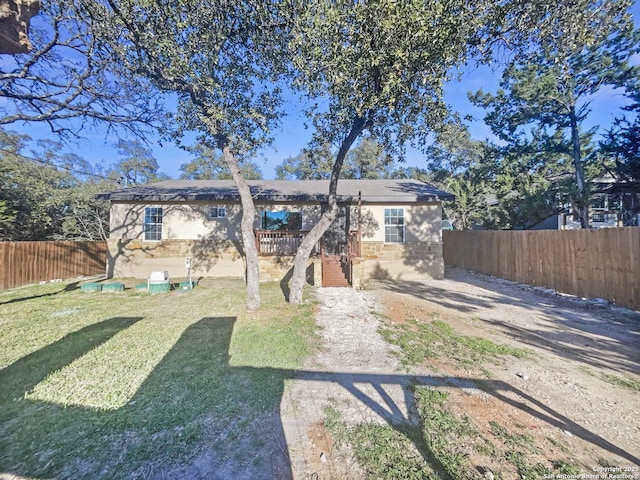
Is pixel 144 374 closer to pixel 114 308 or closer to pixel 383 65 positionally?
pixel 114 308

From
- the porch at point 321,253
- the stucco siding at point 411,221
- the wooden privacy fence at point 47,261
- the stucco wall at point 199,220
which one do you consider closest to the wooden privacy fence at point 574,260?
the stucco siding at point 411,221

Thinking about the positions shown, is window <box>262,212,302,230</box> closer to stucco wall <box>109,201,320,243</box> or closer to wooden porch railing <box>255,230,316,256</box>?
stucco wall <box>109,201,320,243</box>

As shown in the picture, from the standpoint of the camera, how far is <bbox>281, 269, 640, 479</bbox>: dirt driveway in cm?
217

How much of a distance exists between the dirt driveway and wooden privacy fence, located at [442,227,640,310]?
733mm

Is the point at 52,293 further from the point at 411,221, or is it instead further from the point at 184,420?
the point at 411,221

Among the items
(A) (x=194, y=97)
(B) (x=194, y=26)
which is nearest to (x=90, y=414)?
(A) (x=194, y=97)

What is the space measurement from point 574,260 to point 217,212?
11506 mm

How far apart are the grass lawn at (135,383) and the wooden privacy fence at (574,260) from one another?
23.1ft

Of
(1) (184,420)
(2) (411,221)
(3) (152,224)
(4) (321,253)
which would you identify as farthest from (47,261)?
(2) (411,221)

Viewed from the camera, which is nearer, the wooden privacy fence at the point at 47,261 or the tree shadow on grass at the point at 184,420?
the tree shadow on grass at the point at 184,420

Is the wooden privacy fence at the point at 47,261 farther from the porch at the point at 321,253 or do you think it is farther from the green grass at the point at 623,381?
the green grass at the point at 623,381

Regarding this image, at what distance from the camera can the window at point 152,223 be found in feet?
33.6

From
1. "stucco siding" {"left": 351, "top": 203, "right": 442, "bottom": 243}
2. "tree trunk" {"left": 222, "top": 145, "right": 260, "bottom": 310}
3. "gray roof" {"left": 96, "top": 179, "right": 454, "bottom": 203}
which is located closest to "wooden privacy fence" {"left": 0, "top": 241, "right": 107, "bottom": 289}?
"gray roof" {"left": 96, "top": 179, "right": 454, "bottom": 203}

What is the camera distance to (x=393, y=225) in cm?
1027
